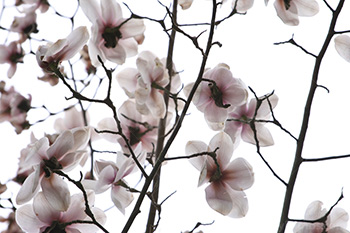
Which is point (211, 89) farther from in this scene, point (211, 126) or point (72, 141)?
point (72, 141)

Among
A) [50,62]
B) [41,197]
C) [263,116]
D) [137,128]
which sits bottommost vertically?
[41,197]

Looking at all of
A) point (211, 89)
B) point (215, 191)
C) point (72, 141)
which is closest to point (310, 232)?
point (215, 191)

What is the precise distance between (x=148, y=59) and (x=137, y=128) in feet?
0.41

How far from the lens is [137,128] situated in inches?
33.6

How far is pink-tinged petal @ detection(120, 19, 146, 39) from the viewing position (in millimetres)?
796

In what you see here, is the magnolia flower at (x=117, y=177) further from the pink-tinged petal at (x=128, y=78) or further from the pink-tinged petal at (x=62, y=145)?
the pink-tinged petal at (x=128, y=78)

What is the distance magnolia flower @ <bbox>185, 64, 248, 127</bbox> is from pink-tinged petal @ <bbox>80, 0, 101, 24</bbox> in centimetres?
19

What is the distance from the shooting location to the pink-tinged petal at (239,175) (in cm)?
69

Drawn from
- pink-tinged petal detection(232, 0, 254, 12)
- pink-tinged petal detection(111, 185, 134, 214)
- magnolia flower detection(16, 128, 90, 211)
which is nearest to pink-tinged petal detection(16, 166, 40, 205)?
magnolia flower detection(16, 128, 90, 211)

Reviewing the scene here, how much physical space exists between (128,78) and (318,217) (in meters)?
0.38

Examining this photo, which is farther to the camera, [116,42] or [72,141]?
[116,42]

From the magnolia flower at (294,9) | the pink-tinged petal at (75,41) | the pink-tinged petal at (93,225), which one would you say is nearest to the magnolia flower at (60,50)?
the pink-tinged petal at (75,41)

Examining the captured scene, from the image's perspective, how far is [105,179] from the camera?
66 cm

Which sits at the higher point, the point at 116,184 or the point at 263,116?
the point at 263,116
